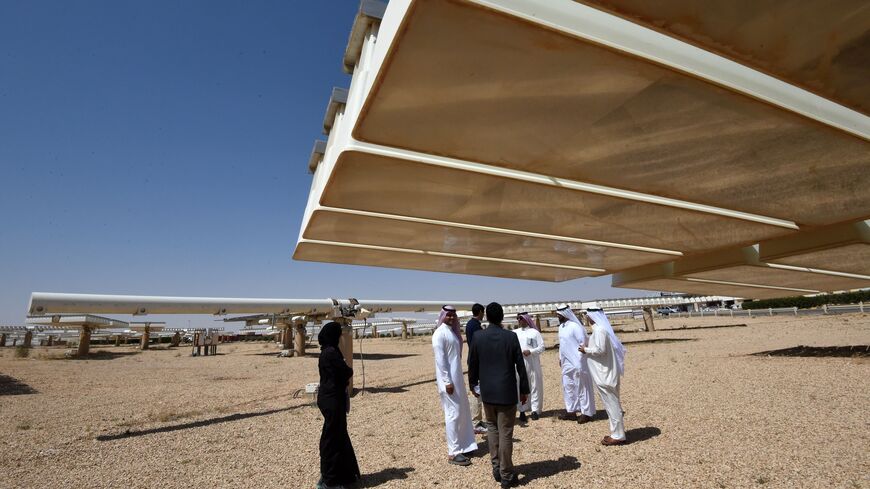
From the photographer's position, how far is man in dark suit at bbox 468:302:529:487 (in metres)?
4.43

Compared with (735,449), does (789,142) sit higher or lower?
higher

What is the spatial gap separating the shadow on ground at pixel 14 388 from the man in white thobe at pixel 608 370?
56.2 ft

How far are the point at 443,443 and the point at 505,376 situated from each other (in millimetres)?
2681

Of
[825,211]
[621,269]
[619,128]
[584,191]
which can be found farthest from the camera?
[621,269]

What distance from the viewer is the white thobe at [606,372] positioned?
5.82m

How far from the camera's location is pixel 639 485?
430cm

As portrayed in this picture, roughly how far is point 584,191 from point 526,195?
0.69 metres

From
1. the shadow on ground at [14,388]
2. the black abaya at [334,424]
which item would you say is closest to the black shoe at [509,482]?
the black abaya at [334,424]

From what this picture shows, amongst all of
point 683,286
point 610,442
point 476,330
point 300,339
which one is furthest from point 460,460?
point 300,339

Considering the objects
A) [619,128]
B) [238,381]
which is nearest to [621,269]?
[619,128]

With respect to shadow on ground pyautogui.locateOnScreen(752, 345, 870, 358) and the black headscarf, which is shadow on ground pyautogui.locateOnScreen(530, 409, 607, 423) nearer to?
the black headscarf

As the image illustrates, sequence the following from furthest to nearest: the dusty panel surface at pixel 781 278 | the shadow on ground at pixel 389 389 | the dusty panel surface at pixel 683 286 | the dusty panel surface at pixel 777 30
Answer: the shadow on ground at pixel 389 389 → the dusty panel surface at pixel 683 286 → the dusty panel surface at pixel 781 278 → the dusty panel surface at pixel 777 30

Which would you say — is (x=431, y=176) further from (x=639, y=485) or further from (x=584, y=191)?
(x=639, y=485)

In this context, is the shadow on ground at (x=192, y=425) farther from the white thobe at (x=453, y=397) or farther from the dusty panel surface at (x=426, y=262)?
the white thobe at (x=453, y=397)
